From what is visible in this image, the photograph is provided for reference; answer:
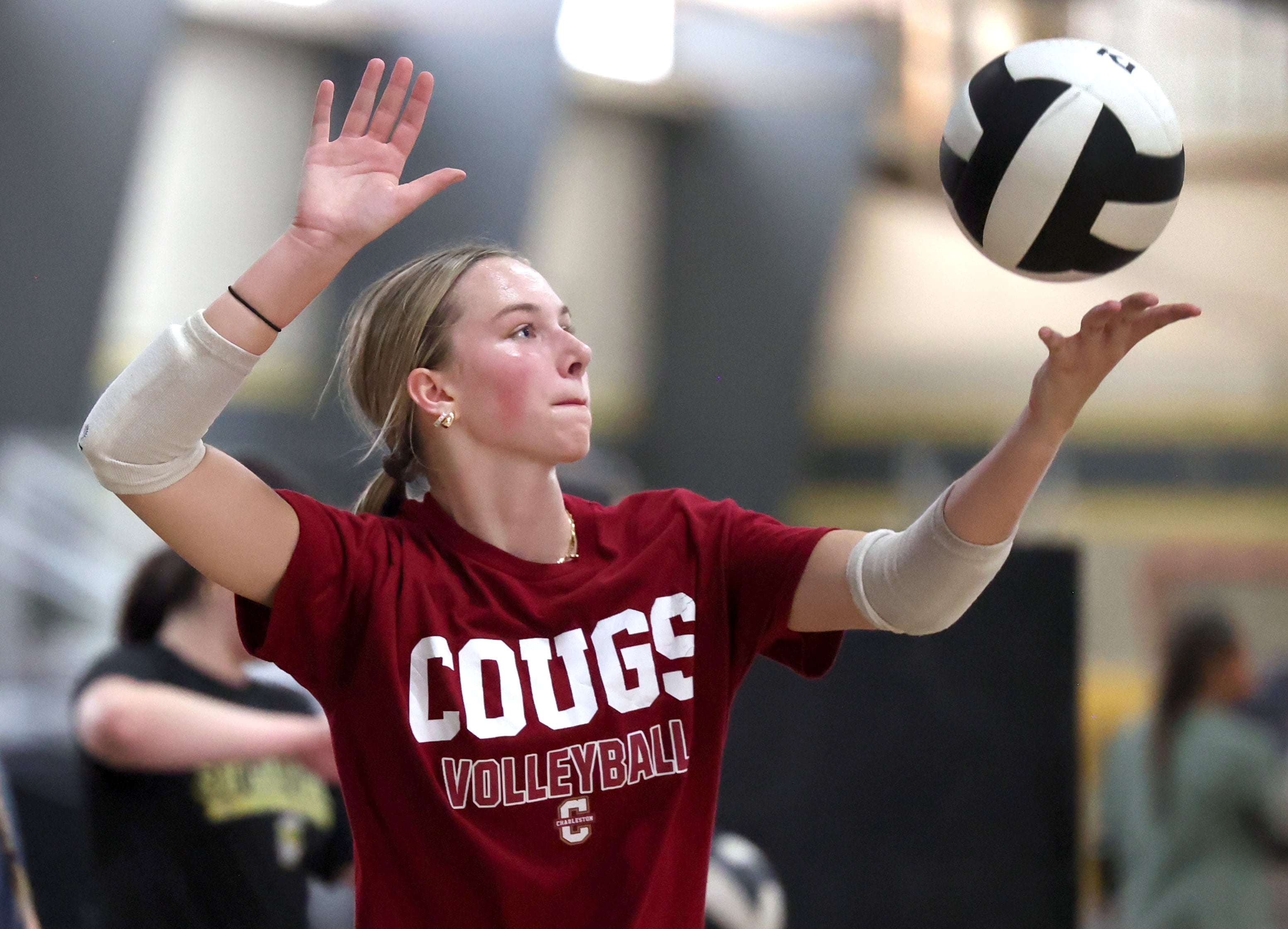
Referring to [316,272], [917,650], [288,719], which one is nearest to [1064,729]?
[917,650]

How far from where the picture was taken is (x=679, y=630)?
1492mm

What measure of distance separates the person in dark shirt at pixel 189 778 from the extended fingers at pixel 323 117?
3.94ft

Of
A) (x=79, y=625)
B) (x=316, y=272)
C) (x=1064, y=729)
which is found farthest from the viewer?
(x=79, y=625)

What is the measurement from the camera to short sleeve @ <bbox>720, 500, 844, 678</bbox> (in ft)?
4.86

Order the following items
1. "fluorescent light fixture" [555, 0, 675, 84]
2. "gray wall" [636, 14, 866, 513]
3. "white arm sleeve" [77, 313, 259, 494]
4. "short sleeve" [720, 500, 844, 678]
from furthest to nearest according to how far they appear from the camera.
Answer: "gray wall" [636, 14, 866, 513] < "fluorescent light fixture" [555, 0, 675, 84] < "short sleeve" [720, 500, 844, 678] < "white arm sleeve" [77, 313, 259, 494]

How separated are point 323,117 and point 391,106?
0.08 m

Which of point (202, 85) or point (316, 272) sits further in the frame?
point (202, 85)

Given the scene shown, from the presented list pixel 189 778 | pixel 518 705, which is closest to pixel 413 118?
pixel 518 705

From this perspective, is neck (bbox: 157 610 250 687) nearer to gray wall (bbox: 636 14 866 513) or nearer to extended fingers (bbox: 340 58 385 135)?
extended fingers (bbox: 340 58 385 135)

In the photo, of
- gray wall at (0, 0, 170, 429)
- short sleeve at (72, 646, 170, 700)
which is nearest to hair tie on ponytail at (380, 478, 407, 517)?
short sleeve at (72, 646, 170, 700)

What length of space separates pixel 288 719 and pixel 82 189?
430 centimetres

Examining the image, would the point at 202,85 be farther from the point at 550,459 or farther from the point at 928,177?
the point at 550,459

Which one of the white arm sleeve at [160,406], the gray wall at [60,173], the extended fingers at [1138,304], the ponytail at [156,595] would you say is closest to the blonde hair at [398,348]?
the white arm sleeve at [160,406]

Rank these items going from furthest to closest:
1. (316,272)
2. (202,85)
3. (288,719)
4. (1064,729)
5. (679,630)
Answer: (202,85) < (1064,729) < (288,719) < (679,630) < (316,272)
